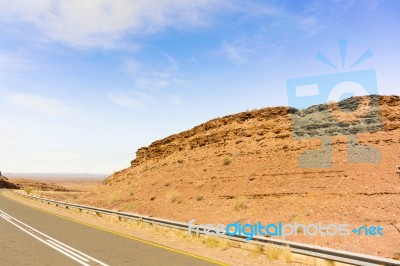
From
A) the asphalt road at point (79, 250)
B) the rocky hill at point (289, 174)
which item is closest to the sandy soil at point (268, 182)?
the rocky hill at point (289, 174)

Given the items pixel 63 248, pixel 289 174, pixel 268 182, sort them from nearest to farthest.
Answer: pixel 63 248 < pixel 289 174 < pixel 268 182

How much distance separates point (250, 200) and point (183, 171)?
12.3 meters

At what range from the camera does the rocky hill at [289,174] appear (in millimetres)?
19688

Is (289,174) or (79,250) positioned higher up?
(289,174)

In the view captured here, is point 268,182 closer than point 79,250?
No

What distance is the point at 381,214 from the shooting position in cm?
1808

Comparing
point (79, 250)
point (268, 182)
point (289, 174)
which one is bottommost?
point (79, 250)

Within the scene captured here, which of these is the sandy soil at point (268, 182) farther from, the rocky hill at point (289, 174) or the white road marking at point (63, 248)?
the white road marking at point (63, 248)

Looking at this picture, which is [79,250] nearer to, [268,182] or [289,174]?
[268,182]

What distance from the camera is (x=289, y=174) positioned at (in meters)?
26.2

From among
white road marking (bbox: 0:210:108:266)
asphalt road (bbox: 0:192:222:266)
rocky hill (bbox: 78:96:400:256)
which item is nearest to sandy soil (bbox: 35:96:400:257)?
rocky hill (bbox: 78:96:400:256)

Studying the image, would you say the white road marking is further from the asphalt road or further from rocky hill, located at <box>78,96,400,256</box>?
rocky hill, located at <box>78,96,400,256</box>

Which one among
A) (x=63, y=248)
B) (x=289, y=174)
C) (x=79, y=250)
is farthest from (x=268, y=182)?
(x=63, y=248)

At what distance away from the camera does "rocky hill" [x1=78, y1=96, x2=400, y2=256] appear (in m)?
19.7
